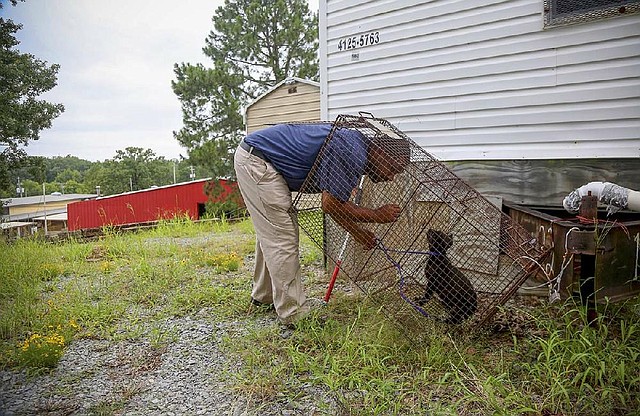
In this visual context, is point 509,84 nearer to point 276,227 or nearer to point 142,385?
point 276,227

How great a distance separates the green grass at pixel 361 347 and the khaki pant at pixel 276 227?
194 mm

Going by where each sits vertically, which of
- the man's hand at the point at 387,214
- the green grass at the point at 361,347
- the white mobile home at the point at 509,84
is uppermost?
the white mobile home at the point at 509,84

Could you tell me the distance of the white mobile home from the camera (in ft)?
10.2

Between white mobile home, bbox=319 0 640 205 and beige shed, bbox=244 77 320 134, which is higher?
beige shed, bbox=244 77 320 134

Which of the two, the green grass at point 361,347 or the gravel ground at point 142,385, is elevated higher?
the green grass at point 361,347

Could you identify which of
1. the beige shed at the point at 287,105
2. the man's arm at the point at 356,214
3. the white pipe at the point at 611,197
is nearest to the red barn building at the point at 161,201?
the beige shed at the point at 287,105

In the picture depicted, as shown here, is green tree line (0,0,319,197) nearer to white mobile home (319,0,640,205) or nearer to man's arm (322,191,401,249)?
white mobile home (319,0,640,205)

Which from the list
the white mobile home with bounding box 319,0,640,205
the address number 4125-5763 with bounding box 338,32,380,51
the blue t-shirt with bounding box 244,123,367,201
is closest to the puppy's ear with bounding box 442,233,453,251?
the blue t-shirt with bounding box 244,123,367,201

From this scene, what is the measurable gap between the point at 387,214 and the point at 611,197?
1237 mm

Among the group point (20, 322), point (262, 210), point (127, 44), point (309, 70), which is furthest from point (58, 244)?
point (309, 70)

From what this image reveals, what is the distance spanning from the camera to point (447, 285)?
2.74 meters

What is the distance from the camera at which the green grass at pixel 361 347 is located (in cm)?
203

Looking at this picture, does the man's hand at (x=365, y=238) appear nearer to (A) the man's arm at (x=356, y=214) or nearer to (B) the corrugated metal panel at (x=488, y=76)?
(A) the man's arm at (x=356, y=214)

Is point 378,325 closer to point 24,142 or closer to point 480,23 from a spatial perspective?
point 24,142
